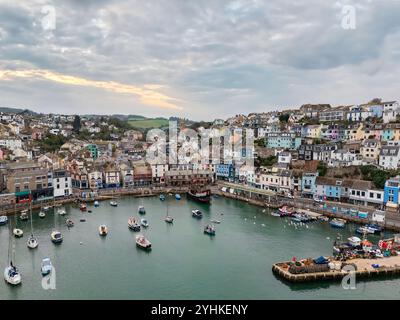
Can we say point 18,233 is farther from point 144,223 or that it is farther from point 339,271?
point 339,271

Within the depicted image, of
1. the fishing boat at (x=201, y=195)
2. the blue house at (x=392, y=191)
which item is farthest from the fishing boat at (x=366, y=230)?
the fishing boat at (x=201, y=195)

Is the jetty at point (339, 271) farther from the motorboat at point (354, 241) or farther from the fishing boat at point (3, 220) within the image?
the fishing boat at point (3, 220)

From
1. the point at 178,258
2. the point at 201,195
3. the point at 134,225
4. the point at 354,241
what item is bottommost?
the point at 178,258

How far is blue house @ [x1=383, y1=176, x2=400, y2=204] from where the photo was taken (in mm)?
22097

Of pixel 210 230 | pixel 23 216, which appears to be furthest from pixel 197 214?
pixel 23 216

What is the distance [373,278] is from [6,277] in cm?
1489

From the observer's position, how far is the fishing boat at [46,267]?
1470 centimetres

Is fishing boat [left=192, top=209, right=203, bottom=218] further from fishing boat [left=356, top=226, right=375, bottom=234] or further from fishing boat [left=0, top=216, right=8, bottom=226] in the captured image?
fishing boat [left=0, top=216, right=8, bottom=226]

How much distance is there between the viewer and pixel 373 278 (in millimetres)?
14430

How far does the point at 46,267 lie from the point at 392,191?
20357 mm

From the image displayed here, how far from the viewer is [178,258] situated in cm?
1683

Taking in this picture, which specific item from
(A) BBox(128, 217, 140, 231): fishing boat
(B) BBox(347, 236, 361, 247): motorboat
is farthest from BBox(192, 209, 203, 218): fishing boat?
(B) BBox(347, 236, 361, 247): motorboat

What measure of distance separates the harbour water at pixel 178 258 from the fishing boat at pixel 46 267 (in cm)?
29
